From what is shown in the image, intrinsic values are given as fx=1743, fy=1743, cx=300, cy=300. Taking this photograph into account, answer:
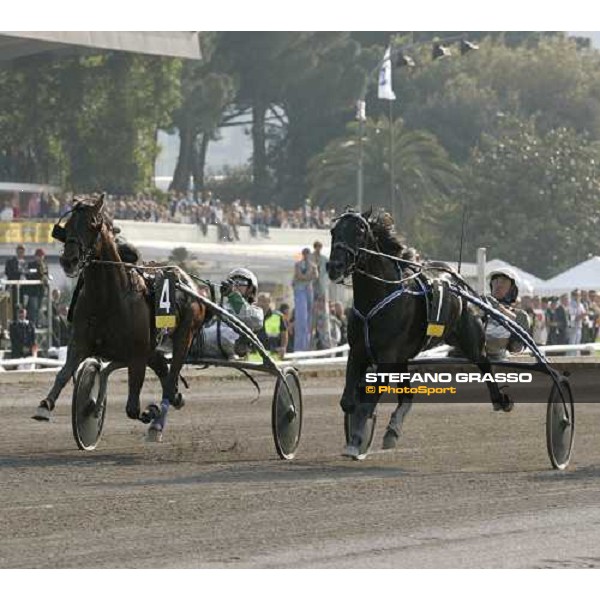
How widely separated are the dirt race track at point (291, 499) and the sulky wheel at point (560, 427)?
14 centimetres

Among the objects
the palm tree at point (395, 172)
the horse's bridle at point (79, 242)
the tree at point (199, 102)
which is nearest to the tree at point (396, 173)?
the palm tree at point (395, 172)

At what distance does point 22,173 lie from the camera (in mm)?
53125

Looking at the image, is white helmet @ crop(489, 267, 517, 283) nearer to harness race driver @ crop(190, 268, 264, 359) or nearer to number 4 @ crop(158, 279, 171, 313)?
harness race driver @ crop(190, 268, 264, 359)

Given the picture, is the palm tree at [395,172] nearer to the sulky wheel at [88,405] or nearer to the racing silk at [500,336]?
the racing silk at [500,336]

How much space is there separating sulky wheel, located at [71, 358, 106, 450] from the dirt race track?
16cm

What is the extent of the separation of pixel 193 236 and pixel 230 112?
149ft

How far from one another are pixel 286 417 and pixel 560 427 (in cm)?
200

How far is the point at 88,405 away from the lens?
12.8 metres

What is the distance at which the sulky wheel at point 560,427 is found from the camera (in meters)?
12.3

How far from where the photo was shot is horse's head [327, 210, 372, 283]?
39.1 feet

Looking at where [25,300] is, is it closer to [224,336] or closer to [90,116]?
[224,336]

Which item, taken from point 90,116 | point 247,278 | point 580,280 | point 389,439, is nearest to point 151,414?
point 247,278

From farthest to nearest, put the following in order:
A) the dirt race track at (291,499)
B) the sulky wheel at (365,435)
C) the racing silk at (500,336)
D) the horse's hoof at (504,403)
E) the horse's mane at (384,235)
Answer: the racing silk at (500,336) → the horse's hoof at (504,403) → the horse's mane at (384,235) → the sulky wheel at (365,435) → the dirt race track at (291,499)

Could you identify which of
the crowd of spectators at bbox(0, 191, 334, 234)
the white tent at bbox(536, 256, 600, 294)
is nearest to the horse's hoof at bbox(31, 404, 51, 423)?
the white tent at bbox(536, 256, 600, 294)
